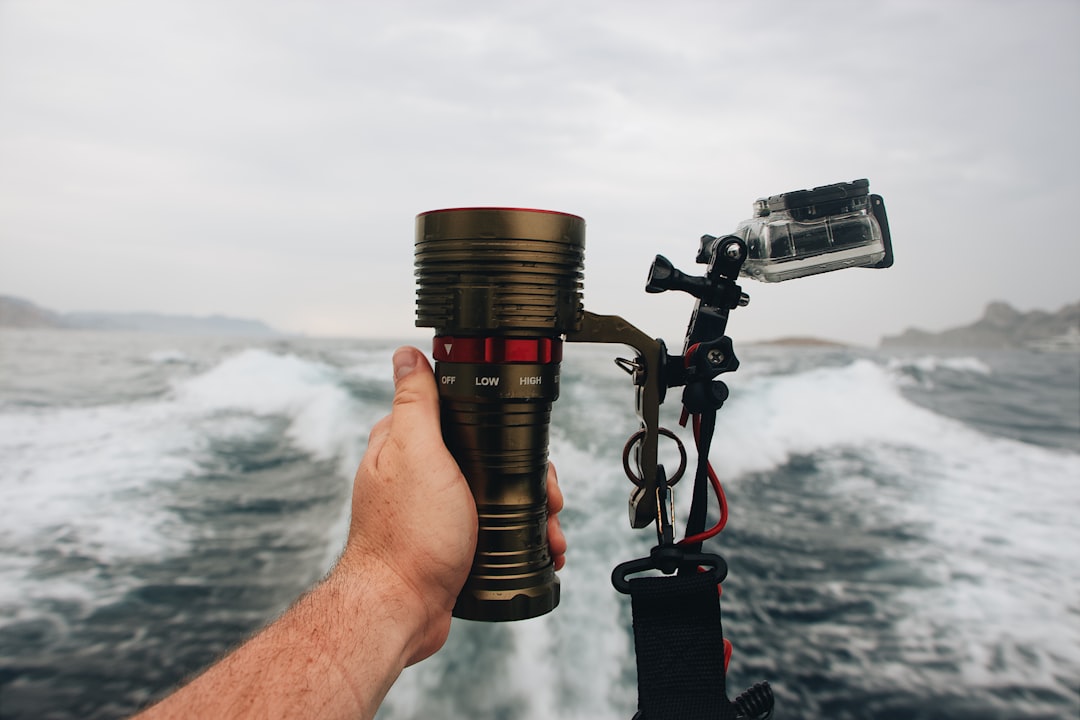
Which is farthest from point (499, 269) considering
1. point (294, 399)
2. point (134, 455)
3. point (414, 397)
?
point (294, 399)

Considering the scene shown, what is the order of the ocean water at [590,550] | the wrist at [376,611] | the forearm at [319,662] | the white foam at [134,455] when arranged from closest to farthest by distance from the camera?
the forearm at [319,662] → the wrist at [376,611] → the ocean water at [590,550] → the white foam at [134,455]

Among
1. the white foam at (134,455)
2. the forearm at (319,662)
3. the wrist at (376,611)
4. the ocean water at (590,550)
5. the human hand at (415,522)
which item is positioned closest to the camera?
the forearm at (319,662)

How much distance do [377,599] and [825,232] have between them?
130 cm

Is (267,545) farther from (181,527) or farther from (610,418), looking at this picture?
(610,418)

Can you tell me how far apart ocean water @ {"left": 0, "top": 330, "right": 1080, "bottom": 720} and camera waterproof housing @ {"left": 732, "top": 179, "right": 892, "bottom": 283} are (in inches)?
122

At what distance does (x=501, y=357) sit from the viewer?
5.48 feet

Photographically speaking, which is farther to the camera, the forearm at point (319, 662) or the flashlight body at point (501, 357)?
the flashlight body at point (501, 357)

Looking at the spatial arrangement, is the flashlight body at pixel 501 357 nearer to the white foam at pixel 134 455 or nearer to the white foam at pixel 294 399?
the white foam at pixel 134 455

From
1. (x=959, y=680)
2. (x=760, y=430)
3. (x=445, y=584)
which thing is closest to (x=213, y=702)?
(x=445, y=584)

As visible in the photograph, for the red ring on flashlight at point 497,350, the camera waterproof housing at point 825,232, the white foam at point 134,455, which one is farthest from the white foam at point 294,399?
the camera waterproof housing at point 825,232

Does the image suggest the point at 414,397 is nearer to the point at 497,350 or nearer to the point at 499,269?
the point at 497,350

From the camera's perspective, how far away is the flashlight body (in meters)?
1.63

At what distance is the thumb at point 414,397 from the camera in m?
1.70

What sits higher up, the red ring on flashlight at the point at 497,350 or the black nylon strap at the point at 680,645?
the red ring on flashlight at the point at 497,350
